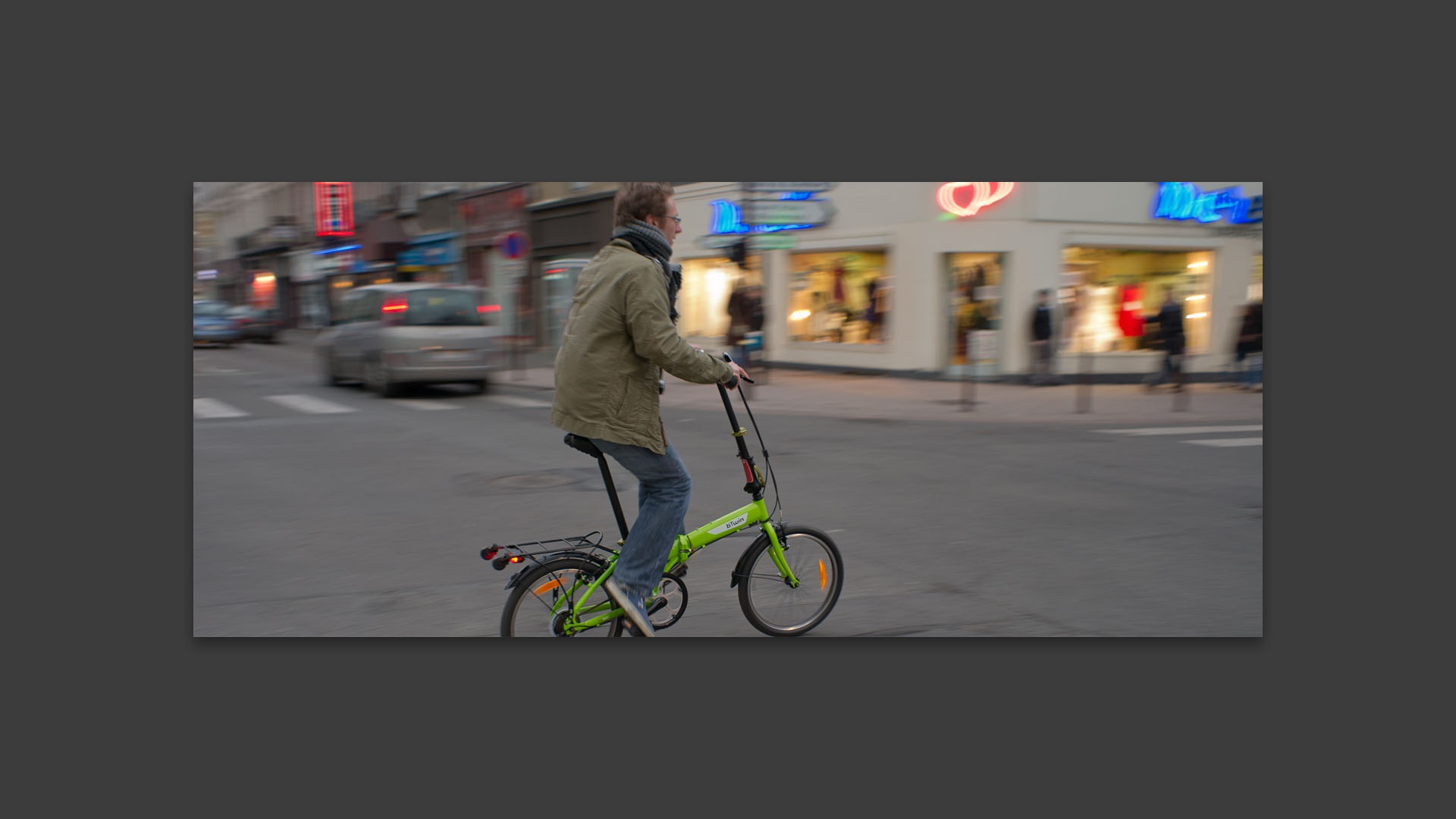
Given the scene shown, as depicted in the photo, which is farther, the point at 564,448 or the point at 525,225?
the point at 564,448

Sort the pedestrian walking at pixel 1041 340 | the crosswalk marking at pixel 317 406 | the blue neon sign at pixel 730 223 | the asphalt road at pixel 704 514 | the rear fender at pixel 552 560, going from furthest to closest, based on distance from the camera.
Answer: the pedestrian walking at pixel 1041 340 → the crosswalk marking at pixel 317 406 → the blue neon sign at pixel 730 223 → the asphalt road at pixel 704 514 → the rear fender at pixel 552 560

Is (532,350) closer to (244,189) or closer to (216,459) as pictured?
(216,459)

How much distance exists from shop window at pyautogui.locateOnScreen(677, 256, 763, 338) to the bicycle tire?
4.11 metres

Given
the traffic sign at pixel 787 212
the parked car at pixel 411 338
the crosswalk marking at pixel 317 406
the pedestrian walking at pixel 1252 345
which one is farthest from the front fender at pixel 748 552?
the crosswalk marking at pixel 317 406

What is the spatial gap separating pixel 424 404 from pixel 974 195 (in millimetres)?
4963

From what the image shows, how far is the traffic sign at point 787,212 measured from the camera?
762 centimetres

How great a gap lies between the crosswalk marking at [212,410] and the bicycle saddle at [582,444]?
228 centimetres

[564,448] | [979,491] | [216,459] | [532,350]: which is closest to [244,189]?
[216,459]

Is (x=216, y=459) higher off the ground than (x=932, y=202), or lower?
lower

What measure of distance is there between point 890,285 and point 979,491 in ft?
15.5

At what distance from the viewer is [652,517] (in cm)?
445

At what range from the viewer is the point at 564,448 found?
8.84m

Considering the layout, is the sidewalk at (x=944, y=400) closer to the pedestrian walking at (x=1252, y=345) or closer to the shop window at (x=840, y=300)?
the pedestrian walking at (x=1252, y=345)

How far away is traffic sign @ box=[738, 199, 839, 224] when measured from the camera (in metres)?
7.62
